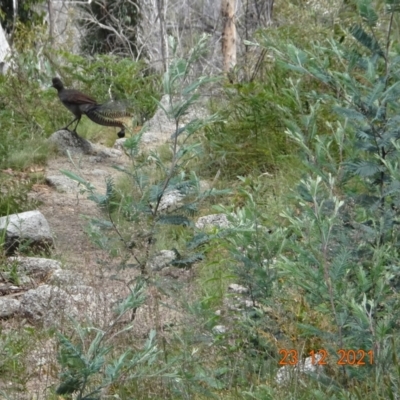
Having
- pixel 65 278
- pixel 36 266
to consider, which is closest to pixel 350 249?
pixel 65 278

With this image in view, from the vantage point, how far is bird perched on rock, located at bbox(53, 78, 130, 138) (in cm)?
970

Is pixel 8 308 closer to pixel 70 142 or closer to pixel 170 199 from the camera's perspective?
pixel 170 199

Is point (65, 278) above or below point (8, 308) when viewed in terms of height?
above

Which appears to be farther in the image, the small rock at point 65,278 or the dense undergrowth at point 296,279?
the small rock at point 65,278

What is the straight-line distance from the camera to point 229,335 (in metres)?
3.93

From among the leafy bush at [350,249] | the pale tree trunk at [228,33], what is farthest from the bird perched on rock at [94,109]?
the leafy bush at [350,249]

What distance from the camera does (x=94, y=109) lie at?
31.9 feet

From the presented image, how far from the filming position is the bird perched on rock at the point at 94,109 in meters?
9.70

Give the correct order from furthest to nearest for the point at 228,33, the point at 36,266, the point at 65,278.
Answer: the point at 228,33 < the point at 36,266 < the point at 65,278

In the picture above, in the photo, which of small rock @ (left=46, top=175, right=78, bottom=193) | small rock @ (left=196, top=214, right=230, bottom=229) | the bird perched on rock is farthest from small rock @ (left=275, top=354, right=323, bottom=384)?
the bird perched on rock

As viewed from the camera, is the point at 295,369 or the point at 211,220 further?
the point at 211,220

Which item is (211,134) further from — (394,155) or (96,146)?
(394,155)

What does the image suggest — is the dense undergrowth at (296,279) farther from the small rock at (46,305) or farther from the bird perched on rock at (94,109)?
the bird perched on rock at (94,109)

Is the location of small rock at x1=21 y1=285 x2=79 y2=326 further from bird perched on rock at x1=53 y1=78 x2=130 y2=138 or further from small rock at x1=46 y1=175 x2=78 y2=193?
bird perched on rock at x1=53 y1=78 x2=130 y2=138
